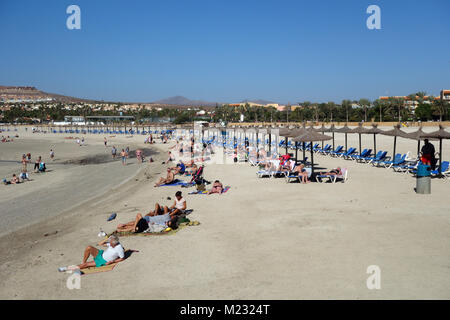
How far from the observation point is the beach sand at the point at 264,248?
470 centimetres

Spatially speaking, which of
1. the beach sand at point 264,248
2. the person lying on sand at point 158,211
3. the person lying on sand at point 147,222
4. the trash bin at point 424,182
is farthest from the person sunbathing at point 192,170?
the trash bin at point 424,182

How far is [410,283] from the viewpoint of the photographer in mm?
4602

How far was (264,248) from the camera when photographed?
20.0ft

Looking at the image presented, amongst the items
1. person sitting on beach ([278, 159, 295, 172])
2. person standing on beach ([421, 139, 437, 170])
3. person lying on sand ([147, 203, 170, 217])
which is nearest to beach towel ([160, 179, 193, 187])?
person sitting on beach ([278, 159, 295, 172])

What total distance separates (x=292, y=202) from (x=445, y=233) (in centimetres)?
357

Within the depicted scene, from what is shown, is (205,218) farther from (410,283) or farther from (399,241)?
(410,283)

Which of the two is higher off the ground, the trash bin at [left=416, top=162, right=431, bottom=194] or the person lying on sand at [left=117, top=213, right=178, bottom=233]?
the trash bin at [left=416, top=162, right=431, bottom=194]

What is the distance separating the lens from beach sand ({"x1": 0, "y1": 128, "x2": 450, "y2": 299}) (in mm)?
4703

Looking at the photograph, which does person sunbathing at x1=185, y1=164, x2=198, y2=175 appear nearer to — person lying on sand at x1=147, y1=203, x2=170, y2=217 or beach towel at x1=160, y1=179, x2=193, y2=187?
beach towel at x1=160, y1=179, x2=193, y2=187

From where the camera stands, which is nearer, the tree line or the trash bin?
the trash bin

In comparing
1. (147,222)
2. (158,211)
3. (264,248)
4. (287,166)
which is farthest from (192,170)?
(264,248)

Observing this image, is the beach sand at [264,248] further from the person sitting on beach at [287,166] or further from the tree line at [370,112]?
the tree line at [370,112]
